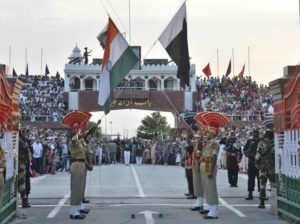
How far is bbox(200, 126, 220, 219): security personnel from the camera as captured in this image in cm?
1341

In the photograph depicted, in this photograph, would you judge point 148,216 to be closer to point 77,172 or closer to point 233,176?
point 77,172

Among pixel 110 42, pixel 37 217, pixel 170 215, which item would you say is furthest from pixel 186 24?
pixel 37 217

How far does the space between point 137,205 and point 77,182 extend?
266 centimetres

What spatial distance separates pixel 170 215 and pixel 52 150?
748 inches

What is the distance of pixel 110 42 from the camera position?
52.4 ft

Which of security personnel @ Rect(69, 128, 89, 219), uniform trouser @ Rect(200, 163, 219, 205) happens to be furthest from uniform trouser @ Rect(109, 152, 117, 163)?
uniform trouser @ Rect(200, 163, 219, 205)

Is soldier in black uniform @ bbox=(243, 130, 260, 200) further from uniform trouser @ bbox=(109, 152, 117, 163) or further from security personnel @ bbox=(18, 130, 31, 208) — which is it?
uniform trouser @ bbox=(109, 152, 117, 163)

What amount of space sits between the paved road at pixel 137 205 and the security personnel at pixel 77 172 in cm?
28

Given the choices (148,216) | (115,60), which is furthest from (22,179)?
(115,60)

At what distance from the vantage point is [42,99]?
65000mm

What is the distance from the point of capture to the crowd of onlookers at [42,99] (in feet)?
200

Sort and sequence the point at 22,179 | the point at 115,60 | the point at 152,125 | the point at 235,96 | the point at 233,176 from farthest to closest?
1. the point at 152,125
2. the point at 235,96
3. the point at 233,176
4. the point at 115,60
5. the point at 22,179

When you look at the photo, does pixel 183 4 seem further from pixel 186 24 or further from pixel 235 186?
pixel 235 186

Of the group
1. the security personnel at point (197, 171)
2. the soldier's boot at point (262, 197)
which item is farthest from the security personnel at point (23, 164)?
the soldier's boot at point (262, 197)
